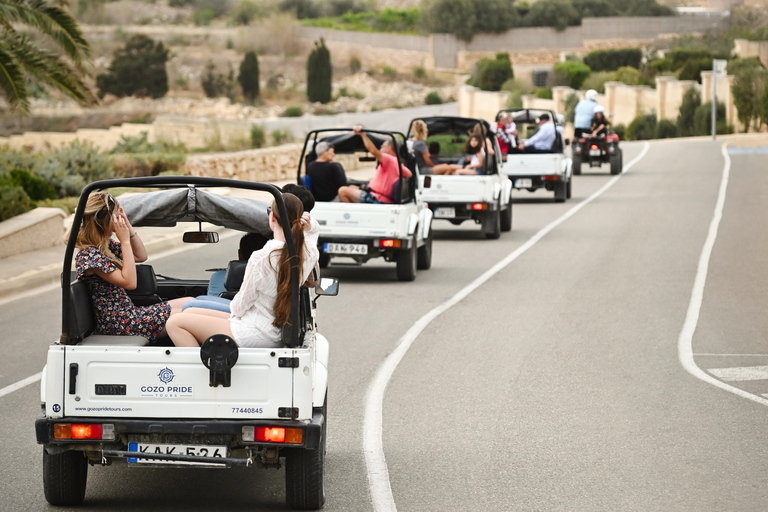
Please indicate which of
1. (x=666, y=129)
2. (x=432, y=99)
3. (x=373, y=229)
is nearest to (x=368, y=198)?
(x=373, y=229)

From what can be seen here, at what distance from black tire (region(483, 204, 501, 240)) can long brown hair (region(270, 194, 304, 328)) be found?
14138 mm

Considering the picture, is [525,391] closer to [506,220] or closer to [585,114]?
[506,220]

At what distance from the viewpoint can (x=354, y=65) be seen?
11744cm

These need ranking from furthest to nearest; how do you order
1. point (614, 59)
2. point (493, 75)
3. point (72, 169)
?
1. point (614, 59)
2. point (493, 75)
3. point (72, 169)

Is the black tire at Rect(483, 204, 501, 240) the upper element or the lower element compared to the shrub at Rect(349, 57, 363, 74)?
upper

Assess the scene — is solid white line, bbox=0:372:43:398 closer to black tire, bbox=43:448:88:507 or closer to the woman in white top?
black tire, bbox=43:448:88:507

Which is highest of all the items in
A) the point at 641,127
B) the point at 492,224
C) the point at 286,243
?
the point at 286,243

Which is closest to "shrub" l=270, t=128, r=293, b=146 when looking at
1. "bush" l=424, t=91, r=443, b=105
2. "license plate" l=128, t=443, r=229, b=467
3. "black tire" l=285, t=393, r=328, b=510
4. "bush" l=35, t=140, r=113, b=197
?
"bush" l=35, t=140, r=113, b=197

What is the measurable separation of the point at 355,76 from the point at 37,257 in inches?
3717

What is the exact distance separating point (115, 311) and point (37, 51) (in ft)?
48.6

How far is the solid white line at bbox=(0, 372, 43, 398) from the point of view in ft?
30.3

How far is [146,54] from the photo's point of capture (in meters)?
94.7

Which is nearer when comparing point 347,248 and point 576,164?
point 347,248

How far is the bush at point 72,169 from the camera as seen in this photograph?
26.2 metres
